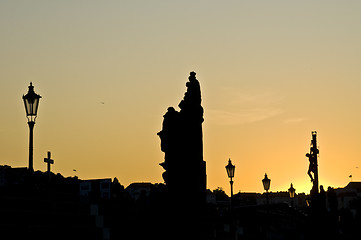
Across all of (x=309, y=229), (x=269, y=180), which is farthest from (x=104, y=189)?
(x=269, y=180)

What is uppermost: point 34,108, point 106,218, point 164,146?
point 34,108

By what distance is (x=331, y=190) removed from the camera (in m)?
40.6

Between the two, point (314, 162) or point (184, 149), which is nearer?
point (184, 149)

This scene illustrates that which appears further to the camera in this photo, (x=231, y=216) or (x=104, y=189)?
(x=104, y=189)

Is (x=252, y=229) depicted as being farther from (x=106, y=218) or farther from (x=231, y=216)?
(x=106, y=218)

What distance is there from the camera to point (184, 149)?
16969 mm

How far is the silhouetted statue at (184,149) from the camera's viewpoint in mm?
16844

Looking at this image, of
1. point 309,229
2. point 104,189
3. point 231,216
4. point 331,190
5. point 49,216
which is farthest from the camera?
point 331,190

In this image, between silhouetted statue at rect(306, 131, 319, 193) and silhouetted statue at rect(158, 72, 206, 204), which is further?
silhouetted statue at rect(306, 131, 319, 193)

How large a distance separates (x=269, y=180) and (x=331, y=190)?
633 cm

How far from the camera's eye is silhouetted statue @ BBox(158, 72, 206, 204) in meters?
16.8

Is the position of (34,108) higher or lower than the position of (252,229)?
higher

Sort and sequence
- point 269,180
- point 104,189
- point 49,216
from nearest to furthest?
1. point 49,216
2. point 104,189
3. point 269,180

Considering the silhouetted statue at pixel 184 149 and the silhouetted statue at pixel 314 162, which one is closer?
the silhouetted statue at pixel 184 149
